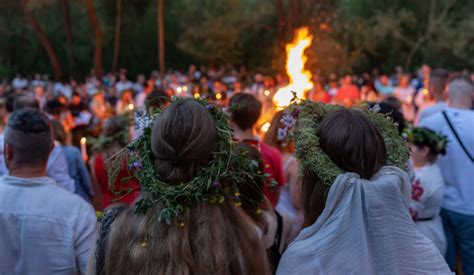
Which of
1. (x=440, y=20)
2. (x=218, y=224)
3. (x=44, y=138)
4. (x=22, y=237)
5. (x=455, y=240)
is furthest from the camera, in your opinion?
(x=440, y=20)

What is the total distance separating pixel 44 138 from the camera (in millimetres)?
3209

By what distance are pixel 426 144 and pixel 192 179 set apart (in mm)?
3182

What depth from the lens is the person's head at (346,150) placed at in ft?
8.28

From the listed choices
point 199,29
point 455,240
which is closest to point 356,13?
point 199,29

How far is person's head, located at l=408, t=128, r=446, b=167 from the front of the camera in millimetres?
4922

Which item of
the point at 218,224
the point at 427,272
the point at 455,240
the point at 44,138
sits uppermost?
the point at 44,138

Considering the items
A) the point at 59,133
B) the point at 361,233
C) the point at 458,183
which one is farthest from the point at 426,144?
the point at 59,133

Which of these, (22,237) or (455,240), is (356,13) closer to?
(455,240)

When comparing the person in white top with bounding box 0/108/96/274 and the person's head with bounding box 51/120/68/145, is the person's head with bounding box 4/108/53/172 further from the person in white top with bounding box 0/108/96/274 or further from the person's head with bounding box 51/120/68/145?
the person's head with bounding box 51/120/68/145

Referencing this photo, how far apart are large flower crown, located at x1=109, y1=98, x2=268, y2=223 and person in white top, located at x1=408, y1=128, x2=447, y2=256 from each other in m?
2.51

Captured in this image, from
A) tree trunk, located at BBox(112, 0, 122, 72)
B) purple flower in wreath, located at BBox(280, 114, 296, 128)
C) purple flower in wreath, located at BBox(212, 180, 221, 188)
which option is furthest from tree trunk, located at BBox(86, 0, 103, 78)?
purple flower in wreath, located at BBox(212, 180, 221, 188)

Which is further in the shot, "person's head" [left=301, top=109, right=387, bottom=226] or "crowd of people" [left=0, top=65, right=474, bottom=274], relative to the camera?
"person's head" [left=301, top=109, right=387, bottom=226]

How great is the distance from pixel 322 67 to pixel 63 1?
13.4 m

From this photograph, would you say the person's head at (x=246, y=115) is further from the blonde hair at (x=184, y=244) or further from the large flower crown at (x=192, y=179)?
the blonde hair at (x=184, y=244)
